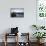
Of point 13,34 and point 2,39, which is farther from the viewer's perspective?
point 2,39

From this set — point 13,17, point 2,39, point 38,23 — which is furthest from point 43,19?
point 2,39

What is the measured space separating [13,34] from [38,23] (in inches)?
51.3

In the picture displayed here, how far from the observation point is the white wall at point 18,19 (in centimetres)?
706

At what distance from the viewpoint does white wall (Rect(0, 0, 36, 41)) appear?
23.2 ft

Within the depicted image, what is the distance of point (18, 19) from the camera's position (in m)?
7.12

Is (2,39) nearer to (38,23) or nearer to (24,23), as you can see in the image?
(24,23)

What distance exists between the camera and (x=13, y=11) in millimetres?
7055

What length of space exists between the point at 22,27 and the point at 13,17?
62 cm

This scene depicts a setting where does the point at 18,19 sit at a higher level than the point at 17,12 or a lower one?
lower

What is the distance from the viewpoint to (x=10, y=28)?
7.10 m

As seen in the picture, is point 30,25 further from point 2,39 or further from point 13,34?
point 2,39

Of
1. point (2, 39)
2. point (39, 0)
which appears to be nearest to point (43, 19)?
point (39, 0)

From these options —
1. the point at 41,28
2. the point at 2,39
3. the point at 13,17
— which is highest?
the point at 13,17

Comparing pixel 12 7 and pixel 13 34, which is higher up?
pixel 12 7
